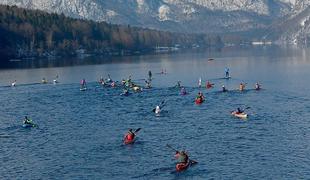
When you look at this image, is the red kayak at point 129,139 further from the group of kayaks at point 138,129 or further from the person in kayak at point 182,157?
the person in kayak at point 182,157

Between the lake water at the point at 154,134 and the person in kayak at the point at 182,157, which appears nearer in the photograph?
the lake water at the point at 154,134

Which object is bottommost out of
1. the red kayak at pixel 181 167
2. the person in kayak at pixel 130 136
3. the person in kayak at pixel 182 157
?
the red kayak at pixel 181 167

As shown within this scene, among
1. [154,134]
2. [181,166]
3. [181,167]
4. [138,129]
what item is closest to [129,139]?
[138,129]

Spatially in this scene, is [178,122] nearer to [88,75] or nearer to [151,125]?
[151,125]

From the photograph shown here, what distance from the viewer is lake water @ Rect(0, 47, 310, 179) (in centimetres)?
6894

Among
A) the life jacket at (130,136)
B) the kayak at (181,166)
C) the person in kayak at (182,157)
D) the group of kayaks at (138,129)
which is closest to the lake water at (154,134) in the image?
the kayak at (181,166)

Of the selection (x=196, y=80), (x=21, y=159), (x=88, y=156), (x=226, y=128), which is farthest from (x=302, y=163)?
(x=196, y=80)

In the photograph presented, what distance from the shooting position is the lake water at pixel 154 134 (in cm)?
6894

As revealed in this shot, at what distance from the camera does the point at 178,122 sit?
96438 millimetres

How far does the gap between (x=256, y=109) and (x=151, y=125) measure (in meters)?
23.5

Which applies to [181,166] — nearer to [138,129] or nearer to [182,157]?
[182,157]

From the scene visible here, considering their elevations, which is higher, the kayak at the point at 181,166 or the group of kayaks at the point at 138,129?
the group of kayaks at the point at 138,129

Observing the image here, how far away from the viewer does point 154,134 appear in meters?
87.3

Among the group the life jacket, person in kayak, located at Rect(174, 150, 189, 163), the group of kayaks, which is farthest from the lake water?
A: person in kayak, located at Rect(174, 150, 189, 163)
